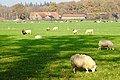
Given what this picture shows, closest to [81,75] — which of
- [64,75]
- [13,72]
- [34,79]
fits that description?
[64,75]

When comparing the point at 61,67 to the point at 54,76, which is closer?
the point at 54,76

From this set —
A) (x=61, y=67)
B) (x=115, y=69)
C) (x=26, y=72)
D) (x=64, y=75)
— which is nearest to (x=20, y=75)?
(x=26, y=72)

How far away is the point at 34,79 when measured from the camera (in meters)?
14.0

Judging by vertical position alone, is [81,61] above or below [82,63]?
above

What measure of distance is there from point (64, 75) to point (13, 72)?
2689 mm

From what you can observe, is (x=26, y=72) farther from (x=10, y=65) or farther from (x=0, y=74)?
(x=10, y=65)

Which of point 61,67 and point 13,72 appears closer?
point 13,72

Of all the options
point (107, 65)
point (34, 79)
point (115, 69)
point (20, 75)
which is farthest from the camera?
point (107, 65)

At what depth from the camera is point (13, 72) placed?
52.2 feet

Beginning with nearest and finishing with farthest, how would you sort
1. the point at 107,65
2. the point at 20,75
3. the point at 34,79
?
1. the point at 34,79
2. the point at 20,75
3. the point at 107,65

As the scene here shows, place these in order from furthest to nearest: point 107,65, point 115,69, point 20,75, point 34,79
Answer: point 107,65
point 115,69
point 20,75
point 34,79

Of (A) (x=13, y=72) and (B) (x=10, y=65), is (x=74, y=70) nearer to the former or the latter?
(A) (x=13, y=72)

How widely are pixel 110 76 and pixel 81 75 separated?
1377 mm

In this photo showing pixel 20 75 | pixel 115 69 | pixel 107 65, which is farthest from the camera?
pixel 107 65
